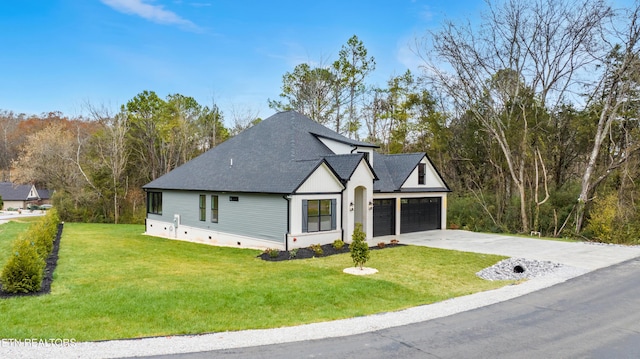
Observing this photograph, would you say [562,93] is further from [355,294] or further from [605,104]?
[355,294]

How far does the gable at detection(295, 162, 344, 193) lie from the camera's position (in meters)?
16.8

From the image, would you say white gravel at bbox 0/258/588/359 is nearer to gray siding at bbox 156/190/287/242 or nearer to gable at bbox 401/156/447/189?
gray siding at bbox 156/190/287/242

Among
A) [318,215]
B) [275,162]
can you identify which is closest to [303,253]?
[318,215]

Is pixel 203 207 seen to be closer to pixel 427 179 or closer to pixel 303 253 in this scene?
pixel 303 253

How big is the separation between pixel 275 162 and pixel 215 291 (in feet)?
32.9

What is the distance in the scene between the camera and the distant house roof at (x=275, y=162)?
58.6ft

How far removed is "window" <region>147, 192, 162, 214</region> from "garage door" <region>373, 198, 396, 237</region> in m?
13.0

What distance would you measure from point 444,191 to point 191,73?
22363 mm

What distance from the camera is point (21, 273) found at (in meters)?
9.54

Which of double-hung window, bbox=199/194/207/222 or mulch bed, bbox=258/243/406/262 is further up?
double-hung window, bbox=199/194/207/222

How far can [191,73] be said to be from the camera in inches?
1309

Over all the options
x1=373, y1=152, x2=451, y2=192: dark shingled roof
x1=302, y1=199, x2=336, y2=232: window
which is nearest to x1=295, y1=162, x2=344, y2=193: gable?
x1=302, y1=199, x2=336, y2=232: window

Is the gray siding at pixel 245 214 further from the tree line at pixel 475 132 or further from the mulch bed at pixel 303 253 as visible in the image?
the tree line at pixel 475 132

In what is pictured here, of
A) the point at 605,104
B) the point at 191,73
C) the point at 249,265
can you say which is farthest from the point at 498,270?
the point at 191,73
